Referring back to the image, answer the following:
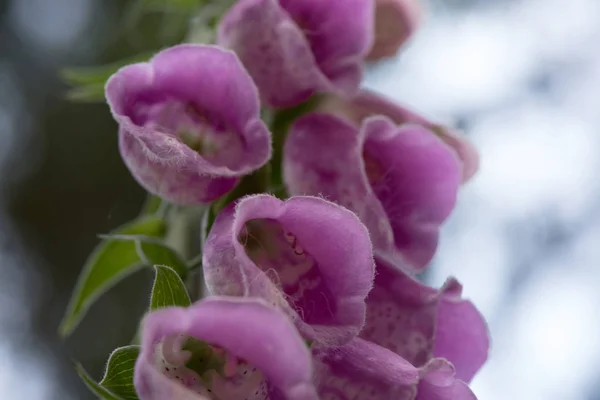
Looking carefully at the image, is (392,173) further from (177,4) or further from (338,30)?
(177,4)

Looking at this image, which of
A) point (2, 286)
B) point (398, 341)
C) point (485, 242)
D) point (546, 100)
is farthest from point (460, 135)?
point (546, 100)

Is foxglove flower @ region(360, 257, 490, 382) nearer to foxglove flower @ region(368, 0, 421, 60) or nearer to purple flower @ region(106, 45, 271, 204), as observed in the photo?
purple flower @ region(106, 45, 271, 204)

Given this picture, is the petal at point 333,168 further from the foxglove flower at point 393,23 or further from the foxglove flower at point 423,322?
the foxglove flower at point 393,23

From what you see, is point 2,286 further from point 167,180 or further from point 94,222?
point 167,180


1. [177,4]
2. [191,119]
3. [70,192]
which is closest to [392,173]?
[191,119]

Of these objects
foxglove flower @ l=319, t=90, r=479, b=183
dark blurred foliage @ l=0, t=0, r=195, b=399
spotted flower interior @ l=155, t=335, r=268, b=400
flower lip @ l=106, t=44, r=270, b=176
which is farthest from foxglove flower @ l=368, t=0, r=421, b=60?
dark blurred foliage @ l=0, t=0, r=195, b=399
